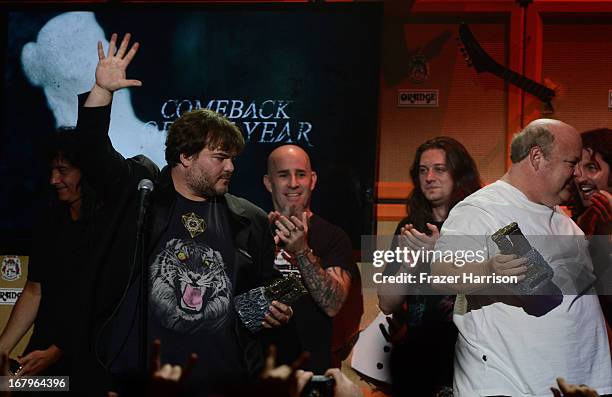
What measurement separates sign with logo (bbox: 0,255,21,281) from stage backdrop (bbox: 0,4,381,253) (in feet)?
0.19

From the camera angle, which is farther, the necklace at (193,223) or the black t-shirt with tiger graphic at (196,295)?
the necklace at (193,223)

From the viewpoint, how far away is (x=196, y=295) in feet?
12.0

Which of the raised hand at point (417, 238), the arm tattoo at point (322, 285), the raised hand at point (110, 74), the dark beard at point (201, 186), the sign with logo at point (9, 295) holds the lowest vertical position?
the sign with logo at point (9, 295)

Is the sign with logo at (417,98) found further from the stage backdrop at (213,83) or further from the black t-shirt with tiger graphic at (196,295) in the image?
the black t-shirt with tiger graphic at (196,295)

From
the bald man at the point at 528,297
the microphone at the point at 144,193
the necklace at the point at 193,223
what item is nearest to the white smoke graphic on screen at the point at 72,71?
the necklace at the point at 193,223

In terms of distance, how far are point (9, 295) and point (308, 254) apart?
1433 millimetres

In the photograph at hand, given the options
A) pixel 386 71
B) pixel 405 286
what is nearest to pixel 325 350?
pixel 405 286

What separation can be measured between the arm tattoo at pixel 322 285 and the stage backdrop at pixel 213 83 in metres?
0.30

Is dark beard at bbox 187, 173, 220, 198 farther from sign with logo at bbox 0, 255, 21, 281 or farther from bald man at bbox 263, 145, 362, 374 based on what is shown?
sign with logo at bbox 0, 255, 21, 281

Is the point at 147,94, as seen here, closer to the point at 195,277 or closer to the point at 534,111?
the point at 195,277

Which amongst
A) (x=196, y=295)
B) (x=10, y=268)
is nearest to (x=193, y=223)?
(x=196, y=295)

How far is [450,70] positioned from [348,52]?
0.49 m

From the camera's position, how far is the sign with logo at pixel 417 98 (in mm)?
4074

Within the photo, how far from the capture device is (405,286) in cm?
388
